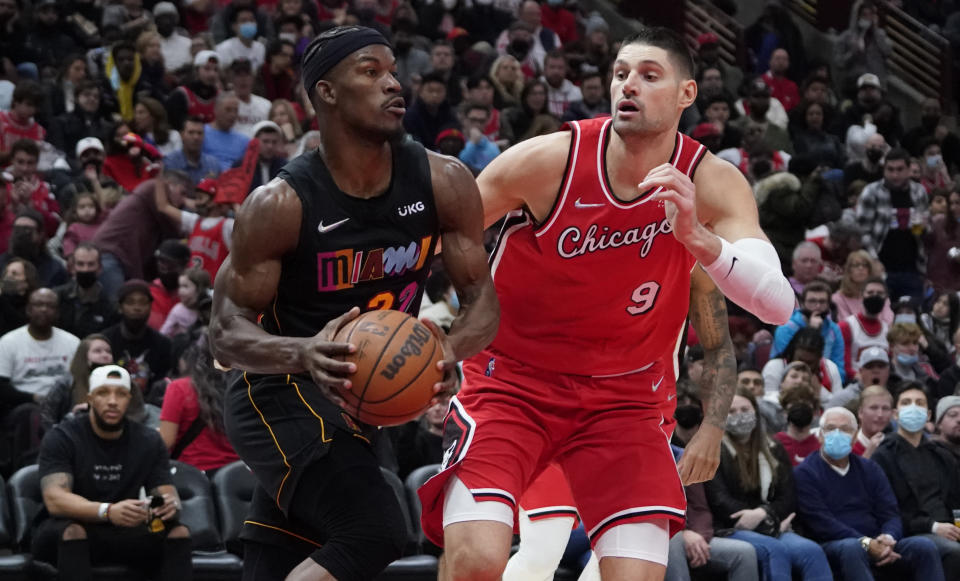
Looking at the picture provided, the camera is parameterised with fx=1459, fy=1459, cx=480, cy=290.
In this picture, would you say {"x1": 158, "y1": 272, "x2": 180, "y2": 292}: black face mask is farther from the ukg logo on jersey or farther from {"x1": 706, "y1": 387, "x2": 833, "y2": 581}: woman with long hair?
the ukg logo on jersey

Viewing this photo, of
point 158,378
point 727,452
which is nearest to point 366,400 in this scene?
point 727,452

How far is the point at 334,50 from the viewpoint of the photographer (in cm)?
495

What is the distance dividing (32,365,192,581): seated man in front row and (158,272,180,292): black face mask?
2.59 m

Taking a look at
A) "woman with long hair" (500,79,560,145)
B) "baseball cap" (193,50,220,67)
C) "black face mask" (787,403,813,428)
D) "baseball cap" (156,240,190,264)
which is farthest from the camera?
"woman with long hair" (500,79,560,145)

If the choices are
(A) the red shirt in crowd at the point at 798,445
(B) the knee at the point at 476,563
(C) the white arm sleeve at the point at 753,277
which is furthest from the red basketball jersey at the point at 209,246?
(C) the white arm sleeve at the point at 753,277

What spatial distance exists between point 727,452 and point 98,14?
893 cm

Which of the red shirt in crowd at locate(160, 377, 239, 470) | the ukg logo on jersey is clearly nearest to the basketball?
the ukg logo on jersey

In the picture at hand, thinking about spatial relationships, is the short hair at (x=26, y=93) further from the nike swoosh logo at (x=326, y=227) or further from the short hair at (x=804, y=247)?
the nike swoosh logo at (x=326, y=227)

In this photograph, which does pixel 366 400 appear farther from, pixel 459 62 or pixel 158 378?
pixel 459 62

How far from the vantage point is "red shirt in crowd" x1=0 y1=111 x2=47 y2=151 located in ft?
40.6

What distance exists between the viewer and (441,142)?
13.2 m

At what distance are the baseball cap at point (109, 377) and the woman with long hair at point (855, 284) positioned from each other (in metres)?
6.64

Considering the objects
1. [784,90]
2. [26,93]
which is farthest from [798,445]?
[784,90]

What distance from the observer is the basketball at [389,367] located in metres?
4.52
